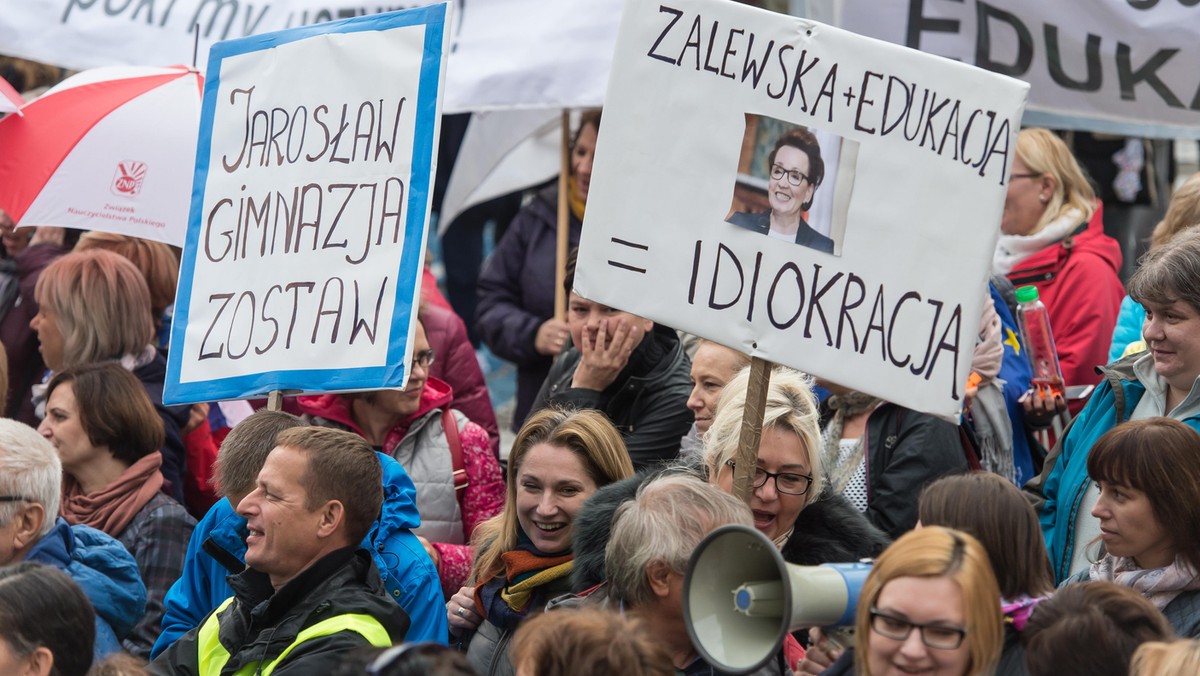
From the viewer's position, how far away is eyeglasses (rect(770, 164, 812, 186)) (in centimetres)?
379

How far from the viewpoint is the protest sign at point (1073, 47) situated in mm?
6141

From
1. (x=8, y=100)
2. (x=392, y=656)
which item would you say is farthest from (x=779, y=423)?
(x=8, y=100)

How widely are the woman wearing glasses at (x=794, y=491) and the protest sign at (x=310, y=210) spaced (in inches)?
35.3

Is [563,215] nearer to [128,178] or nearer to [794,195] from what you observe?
[128,178]

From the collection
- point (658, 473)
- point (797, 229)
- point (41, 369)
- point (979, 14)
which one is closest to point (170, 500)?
point (41, 369)

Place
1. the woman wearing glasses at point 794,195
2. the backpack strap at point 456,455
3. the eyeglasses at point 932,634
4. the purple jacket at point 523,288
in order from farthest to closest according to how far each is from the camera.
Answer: the purple jacket at point 523,288
the backpack strap at point 456,455
the woman wearing glasses at point 794,195
the eyeglasses at point 932,634

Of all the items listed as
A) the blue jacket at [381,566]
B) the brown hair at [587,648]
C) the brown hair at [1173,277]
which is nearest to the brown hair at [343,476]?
the blue jacket at [381,566]

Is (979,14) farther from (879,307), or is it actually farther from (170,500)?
(170,500)

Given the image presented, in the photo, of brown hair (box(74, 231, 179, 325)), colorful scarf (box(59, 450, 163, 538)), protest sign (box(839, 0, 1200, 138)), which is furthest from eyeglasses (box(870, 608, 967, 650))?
brown hair (box(74, 231, 179, 325))

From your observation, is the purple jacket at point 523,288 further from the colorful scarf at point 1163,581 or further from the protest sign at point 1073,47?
the colorful scarf at point 1163,581

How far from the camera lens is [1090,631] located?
3010 millimetres

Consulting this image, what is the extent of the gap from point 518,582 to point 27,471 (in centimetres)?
145

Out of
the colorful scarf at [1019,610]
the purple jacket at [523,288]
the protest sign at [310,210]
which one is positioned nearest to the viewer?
the colorful scarf at [1019,610]

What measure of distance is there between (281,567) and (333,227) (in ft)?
3.54
